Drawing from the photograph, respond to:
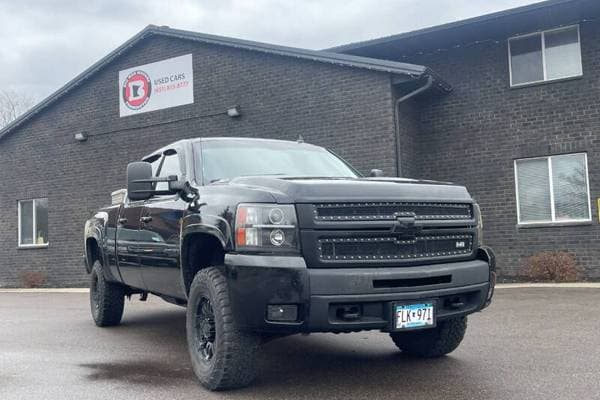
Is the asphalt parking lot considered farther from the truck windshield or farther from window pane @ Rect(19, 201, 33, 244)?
window pane @ Rect(19, 201, 33, 244)

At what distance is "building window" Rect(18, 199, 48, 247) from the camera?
1862cm

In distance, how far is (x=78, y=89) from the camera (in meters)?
18.4

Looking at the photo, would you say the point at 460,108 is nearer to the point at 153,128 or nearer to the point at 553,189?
the point at 553,189

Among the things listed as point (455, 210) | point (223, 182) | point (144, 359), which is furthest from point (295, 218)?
point (144, 359)

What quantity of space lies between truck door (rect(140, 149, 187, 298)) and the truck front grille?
152 centimetres

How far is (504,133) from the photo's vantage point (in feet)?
45.2

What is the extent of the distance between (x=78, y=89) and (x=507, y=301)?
13.5m

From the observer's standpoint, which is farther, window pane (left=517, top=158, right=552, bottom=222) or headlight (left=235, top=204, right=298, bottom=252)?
window pane (left=517, top=158, right=552, bottom=222)

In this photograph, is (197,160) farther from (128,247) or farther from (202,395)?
(202,395)

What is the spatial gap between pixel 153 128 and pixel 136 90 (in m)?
1.26

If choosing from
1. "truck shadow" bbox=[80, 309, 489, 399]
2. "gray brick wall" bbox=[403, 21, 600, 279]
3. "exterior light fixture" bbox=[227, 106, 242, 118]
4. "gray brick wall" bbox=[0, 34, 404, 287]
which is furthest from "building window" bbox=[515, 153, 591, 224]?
"truck shadow" bbox=[80, 309, 489, 399]

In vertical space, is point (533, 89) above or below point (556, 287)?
above

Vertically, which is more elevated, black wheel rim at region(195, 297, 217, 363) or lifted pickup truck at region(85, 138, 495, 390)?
lifted pickup truck at region(85, 138, 495, 390)

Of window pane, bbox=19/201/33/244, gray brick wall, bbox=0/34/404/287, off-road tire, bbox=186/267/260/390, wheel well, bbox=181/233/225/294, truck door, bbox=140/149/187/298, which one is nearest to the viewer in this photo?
off-road tire, bbox=186/267/260/390
